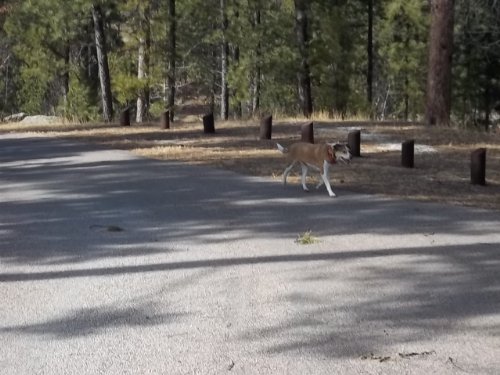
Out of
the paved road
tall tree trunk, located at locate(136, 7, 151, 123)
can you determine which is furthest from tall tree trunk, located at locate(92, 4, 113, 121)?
the paved road

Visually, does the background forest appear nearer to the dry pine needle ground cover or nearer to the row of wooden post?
the dry pine needle ground cover

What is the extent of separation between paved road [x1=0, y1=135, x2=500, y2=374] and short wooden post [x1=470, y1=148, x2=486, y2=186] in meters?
2.15

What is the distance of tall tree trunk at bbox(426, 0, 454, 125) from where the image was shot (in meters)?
20.3

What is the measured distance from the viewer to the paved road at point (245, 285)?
185 inches

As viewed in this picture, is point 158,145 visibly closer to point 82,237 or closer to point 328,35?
point 82,237

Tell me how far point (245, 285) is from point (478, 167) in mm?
6521

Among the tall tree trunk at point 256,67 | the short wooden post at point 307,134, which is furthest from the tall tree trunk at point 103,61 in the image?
the short wooden post at point 307,134

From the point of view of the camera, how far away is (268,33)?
111ft

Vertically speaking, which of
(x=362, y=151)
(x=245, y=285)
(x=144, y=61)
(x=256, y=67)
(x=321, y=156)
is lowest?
(x=245, y=285)

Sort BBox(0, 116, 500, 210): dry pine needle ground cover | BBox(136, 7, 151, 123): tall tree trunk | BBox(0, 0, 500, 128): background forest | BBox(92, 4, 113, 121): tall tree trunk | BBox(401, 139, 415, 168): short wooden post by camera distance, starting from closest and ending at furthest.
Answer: BBox(0, 116, 500, 210): dry pine needle ground cover
BBox(401, 139, 415, 168): short wooden post
BBox(92, 4, 113, 121): tall tree trunk
BBox(136, 7, 151, 123): tall tree trunk
BBox(0, 0, 500, 128): background forest

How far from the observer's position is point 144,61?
106 feet

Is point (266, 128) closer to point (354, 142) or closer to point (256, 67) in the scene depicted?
point (354, 142)

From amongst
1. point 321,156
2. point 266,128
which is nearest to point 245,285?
point 321,156

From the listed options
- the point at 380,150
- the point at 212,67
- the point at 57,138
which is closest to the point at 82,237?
the point at 380,150
